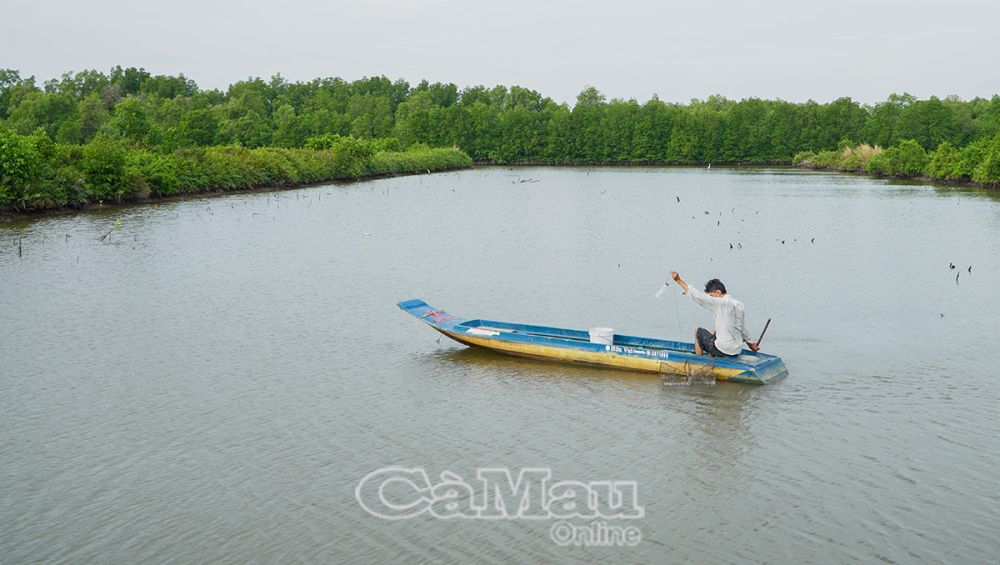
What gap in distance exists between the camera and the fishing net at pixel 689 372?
15617 mm

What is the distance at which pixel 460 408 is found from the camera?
14656 mm

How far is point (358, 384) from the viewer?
1595 centimetres

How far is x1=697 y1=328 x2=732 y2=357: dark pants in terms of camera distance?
52.1 feet

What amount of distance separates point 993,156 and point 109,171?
57037 mm

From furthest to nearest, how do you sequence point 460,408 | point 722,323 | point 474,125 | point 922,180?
point 474,125, point 922,180, point 722,323, point 460,408

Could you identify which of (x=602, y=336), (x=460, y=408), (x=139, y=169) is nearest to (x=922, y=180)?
(x=139, y=169)

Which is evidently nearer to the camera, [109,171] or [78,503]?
[78,503]

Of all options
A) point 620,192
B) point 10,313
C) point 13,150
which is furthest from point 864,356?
point 620,192

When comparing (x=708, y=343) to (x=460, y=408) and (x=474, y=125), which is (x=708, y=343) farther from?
(x=474, y=125)

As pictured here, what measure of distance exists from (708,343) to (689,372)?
71 centimetres

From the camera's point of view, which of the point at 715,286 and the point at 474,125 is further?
the point at 474,125

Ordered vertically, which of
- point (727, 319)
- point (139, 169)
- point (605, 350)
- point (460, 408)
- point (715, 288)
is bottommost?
point (460, 408)

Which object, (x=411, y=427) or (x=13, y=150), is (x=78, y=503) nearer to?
(x=411, y=427)

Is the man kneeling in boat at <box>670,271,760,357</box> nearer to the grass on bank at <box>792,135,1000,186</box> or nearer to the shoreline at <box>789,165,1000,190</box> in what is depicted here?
the grass on bank at <box>792,135,1000,186</box>
